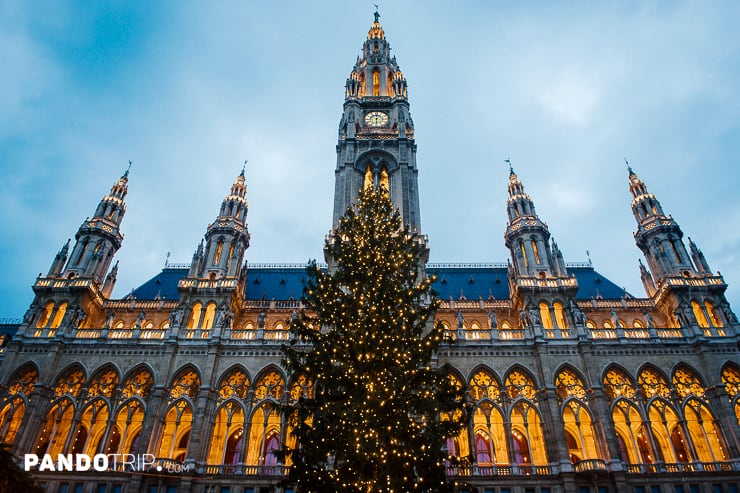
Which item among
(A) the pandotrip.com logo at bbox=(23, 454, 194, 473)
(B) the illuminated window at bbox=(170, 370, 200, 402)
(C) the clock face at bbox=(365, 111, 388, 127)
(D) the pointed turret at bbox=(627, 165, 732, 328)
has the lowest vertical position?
(A) the pandotrip.com logo at bbox=(23, 454, 194, 473)

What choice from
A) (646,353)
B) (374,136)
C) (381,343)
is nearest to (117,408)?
(381,343)

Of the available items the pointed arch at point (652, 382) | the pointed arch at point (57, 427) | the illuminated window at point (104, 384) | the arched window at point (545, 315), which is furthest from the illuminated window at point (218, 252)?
the pointed arch at point (652, 382)

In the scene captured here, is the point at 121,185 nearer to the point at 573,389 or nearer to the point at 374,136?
the point at 374,136

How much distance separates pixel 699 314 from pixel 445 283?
2016cm

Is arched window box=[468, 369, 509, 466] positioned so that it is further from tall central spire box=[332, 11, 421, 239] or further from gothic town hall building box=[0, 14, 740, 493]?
tall central spire box=[332, 11, 421, 239]

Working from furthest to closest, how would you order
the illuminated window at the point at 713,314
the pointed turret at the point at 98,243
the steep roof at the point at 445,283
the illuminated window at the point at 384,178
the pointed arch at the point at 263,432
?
the illuminated window at the point at 384,178 → the steep roof at the point at 445,283 → the pointed turret at the point at 98,243 → the illuminated window at the point at 713,314 → the pointed arch at the point at 263,432

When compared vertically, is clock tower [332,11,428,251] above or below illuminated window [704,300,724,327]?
above

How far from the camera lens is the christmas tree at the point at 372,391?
51.7ft

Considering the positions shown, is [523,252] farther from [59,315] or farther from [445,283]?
[59,315]

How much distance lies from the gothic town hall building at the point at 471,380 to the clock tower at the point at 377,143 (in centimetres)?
544

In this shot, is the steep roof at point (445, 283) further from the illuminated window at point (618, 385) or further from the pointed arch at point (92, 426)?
the pointed arch at point (92, 426)

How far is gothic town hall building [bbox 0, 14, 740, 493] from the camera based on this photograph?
2628cm

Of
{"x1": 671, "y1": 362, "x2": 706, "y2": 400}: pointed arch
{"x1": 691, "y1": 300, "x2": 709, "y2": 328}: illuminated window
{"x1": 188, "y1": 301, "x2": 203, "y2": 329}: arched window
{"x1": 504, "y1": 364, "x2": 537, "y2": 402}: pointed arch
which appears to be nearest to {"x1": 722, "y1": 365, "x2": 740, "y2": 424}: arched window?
{"x1": 671, "y1": 362, "x2": 706, "y2": 400}: pointed arch

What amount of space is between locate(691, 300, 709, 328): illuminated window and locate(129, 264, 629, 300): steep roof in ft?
23.0
